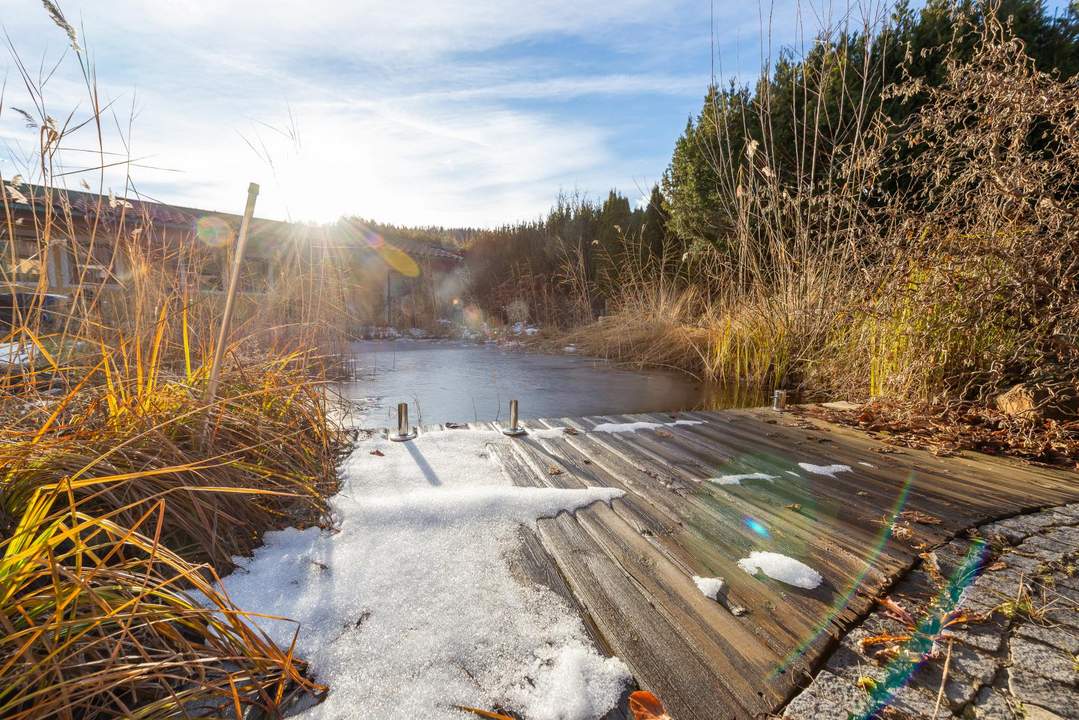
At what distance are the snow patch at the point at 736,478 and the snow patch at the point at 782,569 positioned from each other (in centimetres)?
52

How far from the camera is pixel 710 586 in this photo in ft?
3.55

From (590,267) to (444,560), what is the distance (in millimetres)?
9196

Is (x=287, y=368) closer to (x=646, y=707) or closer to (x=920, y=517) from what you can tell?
(x=646, y=707)

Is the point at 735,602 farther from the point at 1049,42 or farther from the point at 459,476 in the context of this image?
the point at 1049,42

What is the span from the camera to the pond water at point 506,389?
341cm

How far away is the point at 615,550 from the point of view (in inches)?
49.4

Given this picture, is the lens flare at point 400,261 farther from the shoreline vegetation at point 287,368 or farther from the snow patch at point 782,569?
the snow patch at point 782,569

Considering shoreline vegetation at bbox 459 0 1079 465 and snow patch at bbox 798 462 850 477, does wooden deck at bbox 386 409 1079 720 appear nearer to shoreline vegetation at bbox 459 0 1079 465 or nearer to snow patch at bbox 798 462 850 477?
snow patch at bbox 798 462 850 477

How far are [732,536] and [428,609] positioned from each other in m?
0.86

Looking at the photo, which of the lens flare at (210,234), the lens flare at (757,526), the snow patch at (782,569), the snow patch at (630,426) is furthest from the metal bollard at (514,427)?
the lens flare at (210,234)

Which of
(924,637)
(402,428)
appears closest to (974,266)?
(924,637)

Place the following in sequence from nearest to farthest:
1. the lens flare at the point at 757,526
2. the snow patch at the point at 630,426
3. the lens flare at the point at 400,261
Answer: the lens flare at the point at 757,526
the snow patch at the point at 630,426
the lens flare at the point at 400,261

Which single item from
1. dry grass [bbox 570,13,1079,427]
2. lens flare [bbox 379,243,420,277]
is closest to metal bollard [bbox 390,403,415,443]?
dry grass [bbox 570,13,1079,427]

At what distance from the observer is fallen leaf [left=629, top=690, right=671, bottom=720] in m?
0.74
